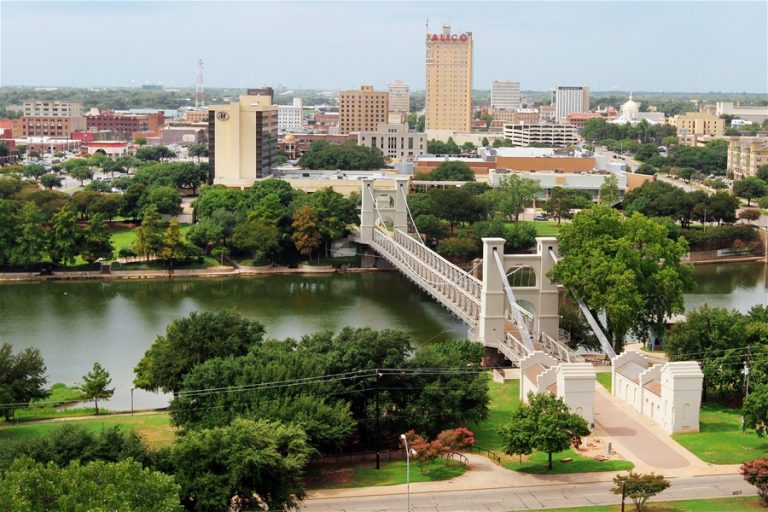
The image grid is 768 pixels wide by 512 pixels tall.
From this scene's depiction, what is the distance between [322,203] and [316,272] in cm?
332

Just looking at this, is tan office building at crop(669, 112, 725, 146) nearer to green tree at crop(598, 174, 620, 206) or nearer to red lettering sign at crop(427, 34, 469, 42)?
red lettering sign at crop(427, 34, 469, 42)

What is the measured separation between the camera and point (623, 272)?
2423 cm

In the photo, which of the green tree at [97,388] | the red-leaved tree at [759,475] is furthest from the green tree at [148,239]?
the red-leaved tree at [759,475]

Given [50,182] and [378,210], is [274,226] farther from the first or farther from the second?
[50,182]

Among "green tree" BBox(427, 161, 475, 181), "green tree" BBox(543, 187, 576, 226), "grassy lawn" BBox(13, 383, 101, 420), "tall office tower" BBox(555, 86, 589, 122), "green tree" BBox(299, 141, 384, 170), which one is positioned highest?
"tall office tower" BBox(555, 86, 589, 122)

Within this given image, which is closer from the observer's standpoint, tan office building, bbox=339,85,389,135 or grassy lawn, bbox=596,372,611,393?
grassy lawn, bbox=596,372,611,393

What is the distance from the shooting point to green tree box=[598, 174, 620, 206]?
5347cm

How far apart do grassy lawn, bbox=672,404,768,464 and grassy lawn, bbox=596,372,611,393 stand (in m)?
2.14

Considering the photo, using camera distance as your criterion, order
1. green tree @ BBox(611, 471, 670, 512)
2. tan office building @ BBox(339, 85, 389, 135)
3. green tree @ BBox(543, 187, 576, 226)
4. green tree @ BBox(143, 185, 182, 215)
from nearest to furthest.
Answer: green tree @ BBox(611, 471, 670, 512) < green tree @ BBox(143, 185, 182, 215) < green tree @ BBox(543, 187, 576, 226) < tan office building @ BBox(339, 85, 389, 135)

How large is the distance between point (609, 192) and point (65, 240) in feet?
84.9

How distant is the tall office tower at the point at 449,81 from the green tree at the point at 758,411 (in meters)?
82.0

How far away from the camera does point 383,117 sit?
98.1m

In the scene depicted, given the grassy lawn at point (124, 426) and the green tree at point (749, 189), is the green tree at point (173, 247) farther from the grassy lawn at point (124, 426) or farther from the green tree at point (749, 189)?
the green tree at point (749, 189)

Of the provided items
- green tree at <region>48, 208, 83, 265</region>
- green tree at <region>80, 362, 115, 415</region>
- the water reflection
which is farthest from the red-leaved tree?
green tree at <region>48, 208, 83, 265</region>
